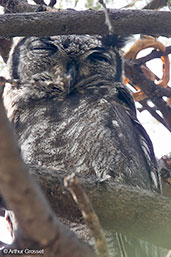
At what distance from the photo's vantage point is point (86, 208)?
1.32 meters

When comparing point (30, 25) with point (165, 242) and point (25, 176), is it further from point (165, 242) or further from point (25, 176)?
point (25, 176)

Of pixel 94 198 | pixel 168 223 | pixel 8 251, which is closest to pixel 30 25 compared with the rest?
pixel 94 198

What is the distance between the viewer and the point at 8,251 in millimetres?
1385

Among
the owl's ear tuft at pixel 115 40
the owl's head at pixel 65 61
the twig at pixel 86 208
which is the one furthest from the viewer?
the owl's ear tuft at pixel 115 40

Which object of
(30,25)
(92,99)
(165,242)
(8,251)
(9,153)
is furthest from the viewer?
(92,99)

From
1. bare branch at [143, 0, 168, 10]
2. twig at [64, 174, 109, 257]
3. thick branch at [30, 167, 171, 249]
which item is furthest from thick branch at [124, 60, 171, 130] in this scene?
twig at [64, 174, 109, 257]

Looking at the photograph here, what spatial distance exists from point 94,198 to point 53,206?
0.64 ft

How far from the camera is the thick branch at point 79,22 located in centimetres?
303

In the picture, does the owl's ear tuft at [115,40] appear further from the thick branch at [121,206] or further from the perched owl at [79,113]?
the thick branch at [121,206]

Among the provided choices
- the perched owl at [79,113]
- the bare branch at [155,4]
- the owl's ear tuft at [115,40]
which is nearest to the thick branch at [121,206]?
the perched owl at [79,113]

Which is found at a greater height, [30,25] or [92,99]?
[30,25]

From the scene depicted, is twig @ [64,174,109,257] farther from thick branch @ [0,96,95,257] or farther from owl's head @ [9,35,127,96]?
owl's head @ [9,35,127,96]

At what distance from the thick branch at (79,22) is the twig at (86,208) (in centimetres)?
188

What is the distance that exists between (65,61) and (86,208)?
2.88 metres
